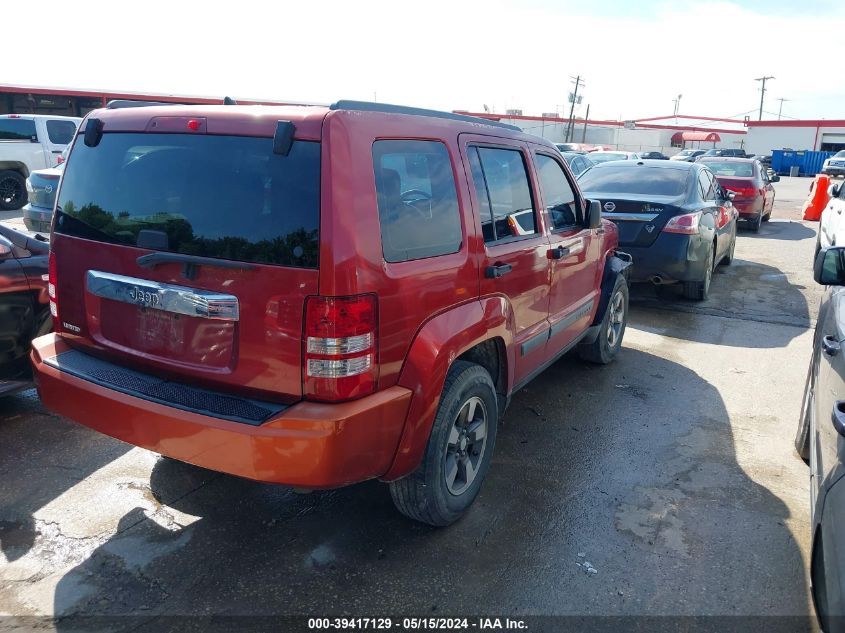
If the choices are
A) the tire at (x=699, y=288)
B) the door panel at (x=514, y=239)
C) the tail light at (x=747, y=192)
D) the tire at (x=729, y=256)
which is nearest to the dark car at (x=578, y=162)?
the tail light at (x=747, y=192)

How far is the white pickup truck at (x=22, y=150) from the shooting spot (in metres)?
14.2

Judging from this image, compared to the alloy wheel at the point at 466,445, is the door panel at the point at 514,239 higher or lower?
higher

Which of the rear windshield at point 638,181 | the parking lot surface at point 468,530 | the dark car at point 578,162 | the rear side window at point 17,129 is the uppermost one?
the rear side window at point 17,129

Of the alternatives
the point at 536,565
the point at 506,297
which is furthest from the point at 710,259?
the point at 536,565

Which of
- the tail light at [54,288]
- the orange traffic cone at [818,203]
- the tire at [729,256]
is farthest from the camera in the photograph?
the orange traffic cone at [818,203]

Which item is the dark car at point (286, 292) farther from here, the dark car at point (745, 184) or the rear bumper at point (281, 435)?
the dark car at point (745, 184)

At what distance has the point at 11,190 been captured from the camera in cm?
1467

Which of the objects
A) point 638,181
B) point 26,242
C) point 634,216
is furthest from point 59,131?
point 634,216

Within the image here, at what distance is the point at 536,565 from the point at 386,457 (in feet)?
3.09

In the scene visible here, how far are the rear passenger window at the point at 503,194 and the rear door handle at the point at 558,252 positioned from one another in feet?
0.64

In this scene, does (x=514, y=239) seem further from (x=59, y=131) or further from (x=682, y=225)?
(x=59, y=131)

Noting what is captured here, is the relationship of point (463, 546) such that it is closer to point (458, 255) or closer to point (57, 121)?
point (458, 255)

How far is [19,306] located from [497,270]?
3.08 metres

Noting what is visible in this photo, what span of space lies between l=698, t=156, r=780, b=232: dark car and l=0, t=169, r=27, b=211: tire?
596 inches
